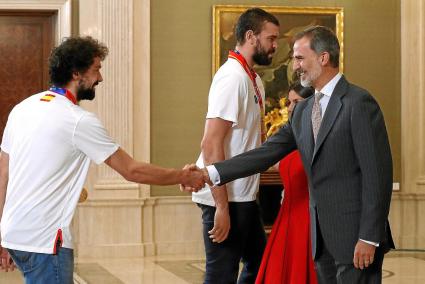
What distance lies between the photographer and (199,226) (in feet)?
33.2

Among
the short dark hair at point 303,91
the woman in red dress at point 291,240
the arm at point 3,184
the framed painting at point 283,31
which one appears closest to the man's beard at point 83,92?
the arm at point 3,184

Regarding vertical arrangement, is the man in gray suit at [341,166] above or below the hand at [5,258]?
above

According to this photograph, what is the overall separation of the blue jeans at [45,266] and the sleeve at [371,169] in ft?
3.80

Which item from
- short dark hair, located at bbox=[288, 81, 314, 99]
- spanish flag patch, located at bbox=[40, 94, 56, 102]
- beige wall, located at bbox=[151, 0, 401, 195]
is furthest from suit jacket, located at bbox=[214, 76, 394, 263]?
beige wall, located at bbox=[151, 0, 401, 195]

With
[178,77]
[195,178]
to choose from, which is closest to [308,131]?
[195,178]

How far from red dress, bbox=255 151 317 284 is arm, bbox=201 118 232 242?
1.25 ft

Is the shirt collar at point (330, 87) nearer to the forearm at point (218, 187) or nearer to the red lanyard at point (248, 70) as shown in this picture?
the forearm at point (218, 187)

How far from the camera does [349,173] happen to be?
3.68 meters

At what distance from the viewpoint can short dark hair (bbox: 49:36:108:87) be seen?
3693 millimetres

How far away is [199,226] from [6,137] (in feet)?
21.3

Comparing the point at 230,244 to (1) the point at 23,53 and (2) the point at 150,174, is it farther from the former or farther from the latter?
(1) the point at 23,53

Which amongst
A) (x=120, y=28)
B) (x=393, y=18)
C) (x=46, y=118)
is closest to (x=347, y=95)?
(x=46, y=118)

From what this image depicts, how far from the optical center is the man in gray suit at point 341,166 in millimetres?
3596

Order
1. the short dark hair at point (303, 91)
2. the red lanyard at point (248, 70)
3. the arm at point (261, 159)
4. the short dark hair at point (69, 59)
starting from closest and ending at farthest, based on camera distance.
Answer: the short dark hair at point (69, 59) < the arm at point (261, 159) < the red lanyard at point (248, 70) < the short dark hair at point (303, 91)
